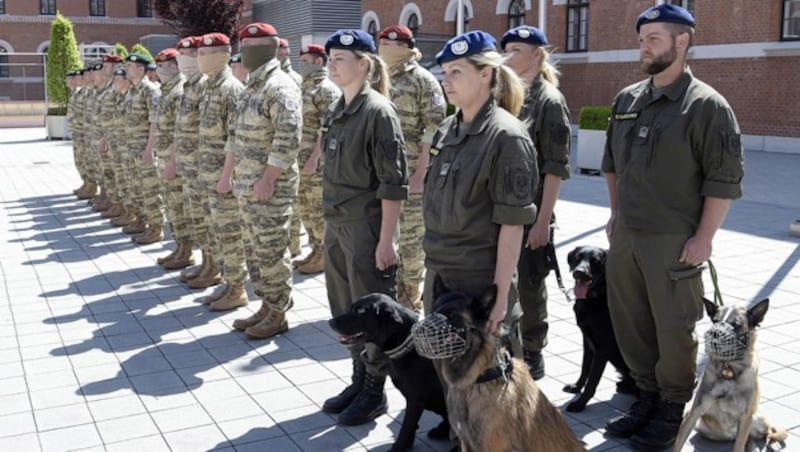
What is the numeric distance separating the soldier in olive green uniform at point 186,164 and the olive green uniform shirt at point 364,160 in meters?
3.31

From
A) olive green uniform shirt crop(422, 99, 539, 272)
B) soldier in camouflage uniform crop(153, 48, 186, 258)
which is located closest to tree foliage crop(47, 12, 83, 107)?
soldier in camouflage uniform crop(153, 48, 186, 258)

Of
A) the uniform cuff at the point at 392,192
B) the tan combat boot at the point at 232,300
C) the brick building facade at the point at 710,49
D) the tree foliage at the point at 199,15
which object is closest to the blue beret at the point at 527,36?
the uniform cuff at the point at 392,192

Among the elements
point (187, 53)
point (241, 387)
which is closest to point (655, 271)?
point (241, 387)

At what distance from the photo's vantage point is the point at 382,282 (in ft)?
16.4

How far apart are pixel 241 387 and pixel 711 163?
3310mm

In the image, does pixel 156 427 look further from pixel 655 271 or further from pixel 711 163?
pixel 711 163

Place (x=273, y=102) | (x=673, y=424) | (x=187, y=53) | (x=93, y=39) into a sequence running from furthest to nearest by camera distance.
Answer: (x=93, y=39) < (x=187, y=53) < (x=273, y=102) < (x=673, y=424)

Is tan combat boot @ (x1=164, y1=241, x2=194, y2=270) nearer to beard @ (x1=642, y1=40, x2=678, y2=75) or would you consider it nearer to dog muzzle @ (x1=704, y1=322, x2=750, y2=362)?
beard @ (x1=642, y1=40, x2=678, y2=75)

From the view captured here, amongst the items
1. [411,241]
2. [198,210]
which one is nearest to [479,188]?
[411,241]

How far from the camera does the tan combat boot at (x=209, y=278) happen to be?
27.2ft

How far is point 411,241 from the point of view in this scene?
732 centimetres

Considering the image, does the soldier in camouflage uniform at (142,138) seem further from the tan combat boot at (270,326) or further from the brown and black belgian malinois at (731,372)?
the brown and black belgian malinois at (731,372)

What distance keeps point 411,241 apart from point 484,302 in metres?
3.77

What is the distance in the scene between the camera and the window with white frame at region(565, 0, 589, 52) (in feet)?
81.6
